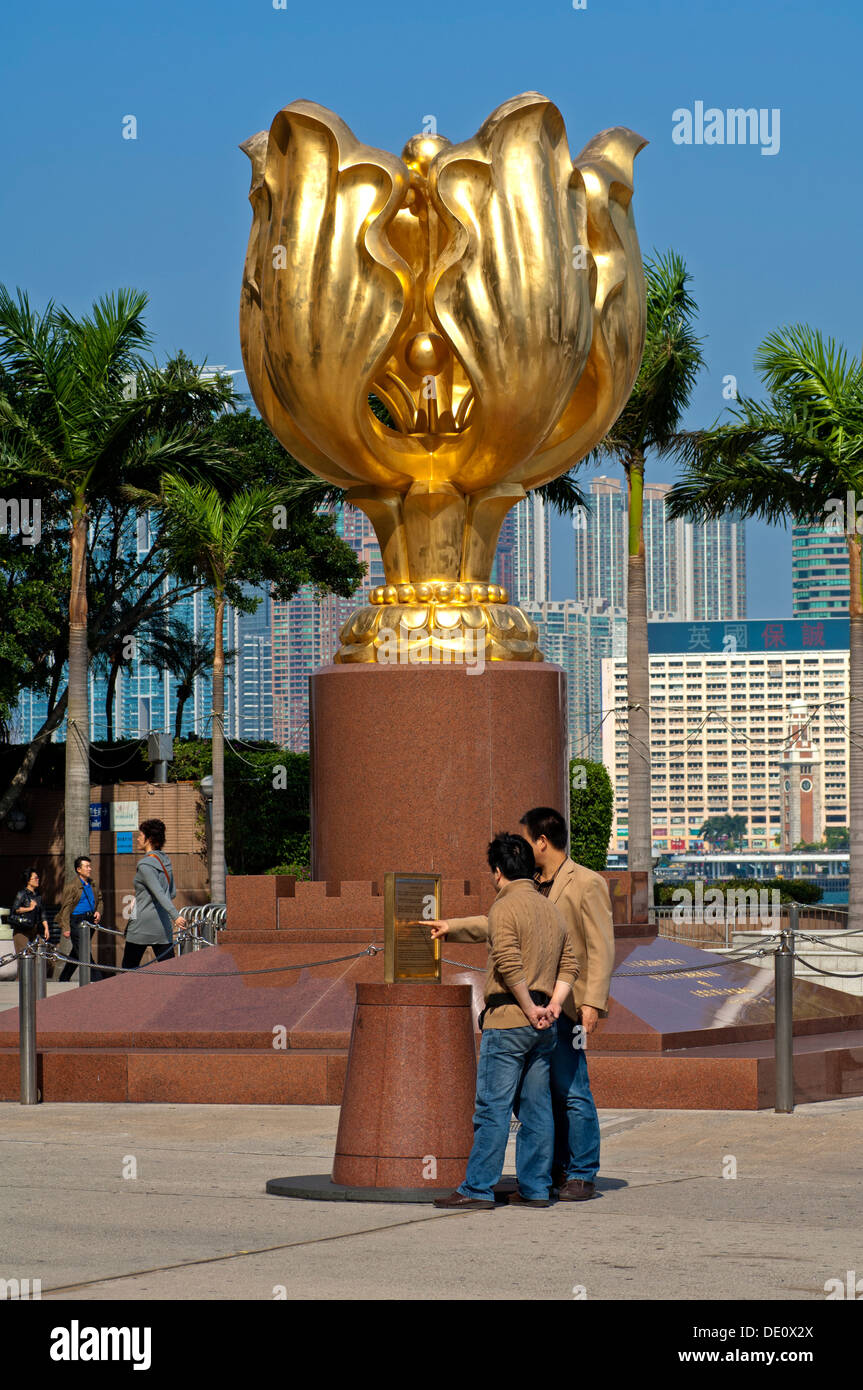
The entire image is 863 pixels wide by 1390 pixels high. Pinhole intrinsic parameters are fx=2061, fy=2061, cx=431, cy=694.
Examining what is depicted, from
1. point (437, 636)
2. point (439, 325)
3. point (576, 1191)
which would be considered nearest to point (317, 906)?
point (437, 636)

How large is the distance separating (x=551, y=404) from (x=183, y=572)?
17.7 meters

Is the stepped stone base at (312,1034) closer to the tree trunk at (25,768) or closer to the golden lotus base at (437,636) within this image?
the golden lotus base at (437,636)

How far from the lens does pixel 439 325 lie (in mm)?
13875

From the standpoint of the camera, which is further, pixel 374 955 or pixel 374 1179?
pixel 374 955

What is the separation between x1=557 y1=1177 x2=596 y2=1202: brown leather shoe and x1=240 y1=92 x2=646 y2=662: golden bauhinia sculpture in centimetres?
606

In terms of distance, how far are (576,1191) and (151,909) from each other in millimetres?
7063

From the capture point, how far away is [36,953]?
40.4 ft

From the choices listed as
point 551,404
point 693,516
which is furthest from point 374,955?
point 693,516

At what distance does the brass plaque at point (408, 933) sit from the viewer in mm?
8281

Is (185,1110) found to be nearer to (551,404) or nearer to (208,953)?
(208,953)

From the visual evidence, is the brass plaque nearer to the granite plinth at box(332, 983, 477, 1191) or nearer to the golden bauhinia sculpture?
the granite plinth at box(332, 983, 477, 1191)
